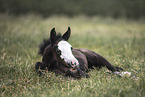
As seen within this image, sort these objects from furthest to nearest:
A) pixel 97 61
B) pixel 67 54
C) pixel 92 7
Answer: pixel 92 7, pixel 97 61, pixel 67 54

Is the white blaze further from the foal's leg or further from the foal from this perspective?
the foal's leg

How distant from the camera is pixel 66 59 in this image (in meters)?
2.88

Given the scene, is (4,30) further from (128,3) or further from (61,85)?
(128,3)

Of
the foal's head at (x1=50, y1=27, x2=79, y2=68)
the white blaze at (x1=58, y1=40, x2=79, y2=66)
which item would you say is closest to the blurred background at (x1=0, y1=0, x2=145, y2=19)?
the foal's head at (x1=50, y1=27, x2=79, y2=68)

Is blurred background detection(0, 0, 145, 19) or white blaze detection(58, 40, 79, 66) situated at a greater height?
blurred background detection(0, 0, 145, 19)

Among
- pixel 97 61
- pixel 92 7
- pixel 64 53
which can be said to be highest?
pixel 92 7

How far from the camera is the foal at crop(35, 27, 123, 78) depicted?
2891mm

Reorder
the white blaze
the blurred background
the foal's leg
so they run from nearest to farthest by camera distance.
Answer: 1. the white blaze
2. the foal's leg
3. the blurred background

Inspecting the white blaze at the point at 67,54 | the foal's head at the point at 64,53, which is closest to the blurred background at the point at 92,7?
the foal's head at the point at 64,53

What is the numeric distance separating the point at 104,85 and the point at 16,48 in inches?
147

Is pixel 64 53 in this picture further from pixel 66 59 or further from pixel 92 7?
pixel 92 7

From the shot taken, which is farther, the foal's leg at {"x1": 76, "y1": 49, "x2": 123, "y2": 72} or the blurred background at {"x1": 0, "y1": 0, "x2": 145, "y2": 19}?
the blurred background at {"x1": 0, "y1": 0, "x2": 145, "y2": 19}

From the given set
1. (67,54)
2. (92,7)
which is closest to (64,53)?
(67,54)

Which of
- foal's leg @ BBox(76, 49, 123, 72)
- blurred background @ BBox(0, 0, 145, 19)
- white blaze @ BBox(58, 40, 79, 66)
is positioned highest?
blurred background @ BBox(0, 0, 145, 19)
